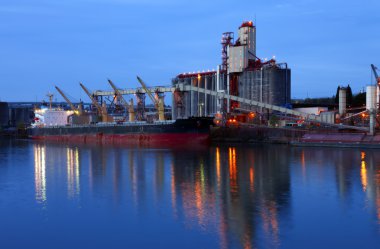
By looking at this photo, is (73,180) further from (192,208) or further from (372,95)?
(372,95)

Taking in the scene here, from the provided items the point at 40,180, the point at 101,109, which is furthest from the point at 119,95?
the point at 40,180

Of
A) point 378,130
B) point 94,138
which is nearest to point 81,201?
point 378,130

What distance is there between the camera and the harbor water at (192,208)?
1053 centimetres

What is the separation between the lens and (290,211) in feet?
43.7

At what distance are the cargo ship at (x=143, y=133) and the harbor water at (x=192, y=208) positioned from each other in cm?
2251

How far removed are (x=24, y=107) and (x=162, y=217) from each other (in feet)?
423

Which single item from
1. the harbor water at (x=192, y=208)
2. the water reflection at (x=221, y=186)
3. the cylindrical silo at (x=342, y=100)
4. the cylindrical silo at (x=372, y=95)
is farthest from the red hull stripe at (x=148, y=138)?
the harbor water at (x=192, y=208)

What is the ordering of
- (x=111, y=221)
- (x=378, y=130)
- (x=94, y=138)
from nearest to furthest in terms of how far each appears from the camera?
(x=111, y=221) → (x=378, y=130) → (x=94, y=138)

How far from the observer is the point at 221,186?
17.9 m

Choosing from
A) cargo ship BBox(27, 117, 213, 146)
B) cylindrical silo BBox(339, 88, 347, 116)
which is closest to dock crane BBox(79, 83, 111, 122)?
cargo ship BBox(27, 117, 213, 146)

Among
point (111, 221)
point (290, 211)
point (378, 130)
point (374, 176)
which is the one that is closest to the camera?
point (111, 221)

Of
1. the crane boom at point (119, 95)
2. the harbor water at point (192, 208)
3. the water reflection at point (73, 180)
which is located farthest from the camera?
the crane boom at point (119, 95)

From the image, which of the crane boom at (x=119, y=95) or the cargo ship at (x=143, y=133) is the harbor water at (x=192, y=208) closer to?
the cargo ship at (x=143, y=133)

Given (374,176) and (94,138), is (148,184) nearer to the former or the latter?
(374,176)
